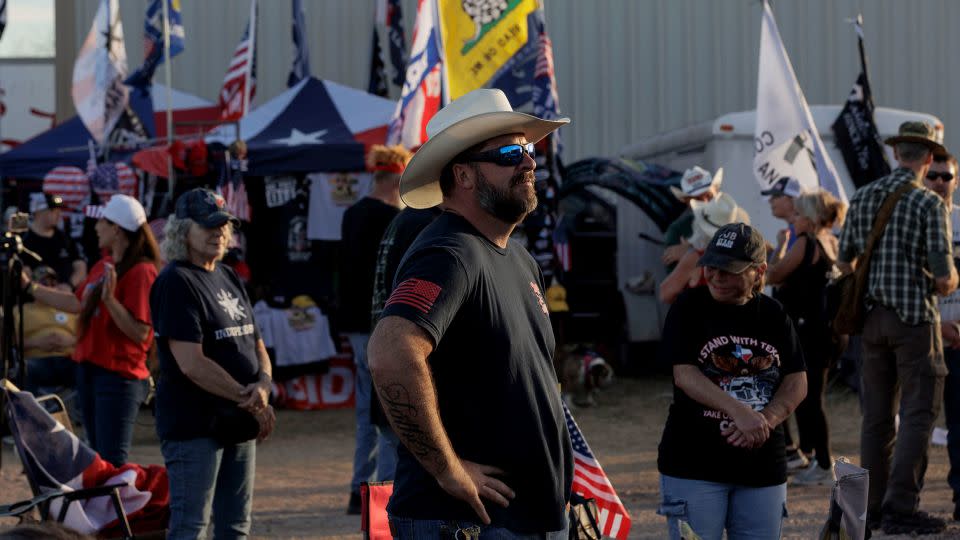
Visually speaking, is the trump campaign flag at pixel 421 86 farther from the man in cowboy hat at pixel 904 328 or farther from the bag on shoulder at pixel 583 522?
the bag on shoulder at pixel 583 522

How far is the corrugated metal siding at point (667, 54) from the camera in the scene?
1867 cm

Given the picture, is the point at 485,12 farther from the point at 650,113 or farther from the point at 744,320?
the point at 650,113

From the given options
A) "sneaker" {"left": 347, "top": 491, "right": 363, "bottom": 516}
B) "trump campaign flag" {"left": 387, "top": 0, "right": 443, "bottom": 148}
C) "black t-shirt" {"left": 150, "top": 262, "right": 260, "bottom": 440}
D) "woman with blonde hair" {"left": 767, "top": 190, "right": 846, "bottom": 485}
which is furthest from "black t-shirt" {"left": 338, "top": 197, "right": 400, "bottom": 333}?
"woman with blonde hair" {"left": 767, "top": 190, "right": 846, "bottom": 485}

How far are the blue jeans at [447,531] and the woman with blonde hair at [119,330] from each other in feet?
11.3

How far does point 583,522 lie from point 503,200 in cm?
143

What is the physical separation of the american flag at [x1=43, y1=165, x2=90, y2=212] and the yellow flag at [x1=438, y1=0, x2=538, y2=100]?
5.13 m

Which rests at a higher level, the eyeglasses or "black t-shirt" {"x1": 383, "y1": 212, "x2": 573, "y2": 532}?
the eyeglasses

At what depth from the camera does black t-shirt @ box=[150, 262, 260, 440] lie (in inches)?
185

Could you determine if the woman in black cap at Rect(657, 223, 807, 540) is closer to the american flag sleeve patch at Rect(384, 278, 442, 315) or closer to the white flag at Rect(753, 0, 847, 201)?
the american flag sleeve patch at Rect(384, 278, 442, 315)

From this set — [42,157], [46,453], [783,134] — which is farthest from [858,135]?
[46,453]

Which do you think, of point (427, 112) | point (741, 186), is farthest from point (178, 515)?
point (741, 186)

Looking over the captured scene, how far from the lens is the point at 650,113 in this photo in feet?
61.9

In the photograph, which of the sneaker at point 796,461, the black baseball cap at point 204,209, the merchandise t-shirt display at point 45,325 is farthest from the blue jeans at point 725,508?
the merchandise t-shirt display at point 45,325

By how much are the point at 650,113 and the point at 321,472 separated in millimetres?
11142
